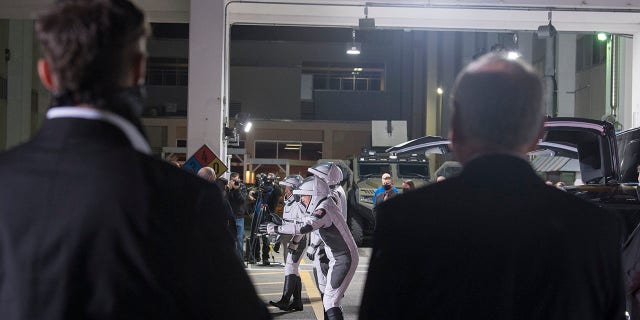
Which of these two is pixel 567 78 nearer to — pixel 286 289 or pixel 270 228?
pixel 286 289

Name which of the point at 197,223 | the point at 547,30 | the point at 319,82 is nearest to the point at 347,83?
the point at 319,82

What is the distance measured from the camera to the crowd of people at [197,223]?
6.47ft

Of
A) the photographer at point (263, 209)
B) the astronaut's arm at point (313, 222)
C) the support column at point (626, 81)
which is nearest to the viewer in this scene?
the astronaut's arm at point (313, 222)

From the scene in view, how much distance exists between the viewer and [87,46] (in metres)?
2.03

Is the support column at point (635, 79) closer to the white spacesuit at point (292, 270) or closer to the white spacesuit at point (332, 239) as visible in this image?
the white spacesuit at point (292, 270)

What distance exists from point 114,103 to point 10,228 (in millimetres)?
368

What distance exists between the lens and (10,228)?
200cm

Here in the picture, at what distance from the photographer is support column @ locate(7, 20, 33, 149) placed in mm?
26906

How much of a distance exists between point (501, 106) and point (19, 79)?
87.7 ft

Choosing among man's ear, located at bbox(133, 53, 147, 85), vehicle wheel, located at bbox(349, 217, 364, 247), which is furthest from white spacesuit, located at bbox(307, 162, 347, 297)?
vehicle wheel, located at bbox(349, 217, 364, 247)

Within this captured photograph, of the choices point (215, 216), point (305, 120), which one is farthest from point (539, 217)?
point (305, 120)

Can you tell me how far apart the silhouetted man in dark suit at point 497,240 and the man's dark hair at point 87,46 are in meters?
0.83

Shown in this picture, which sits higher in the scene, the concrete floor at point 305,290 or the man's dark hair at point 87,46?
the man's dark hair at point 87,46

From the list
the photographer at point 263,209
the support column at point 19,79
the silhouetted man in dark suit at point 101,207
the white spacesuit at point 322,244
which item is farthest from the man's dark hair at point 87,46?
the support column at point 19,79
